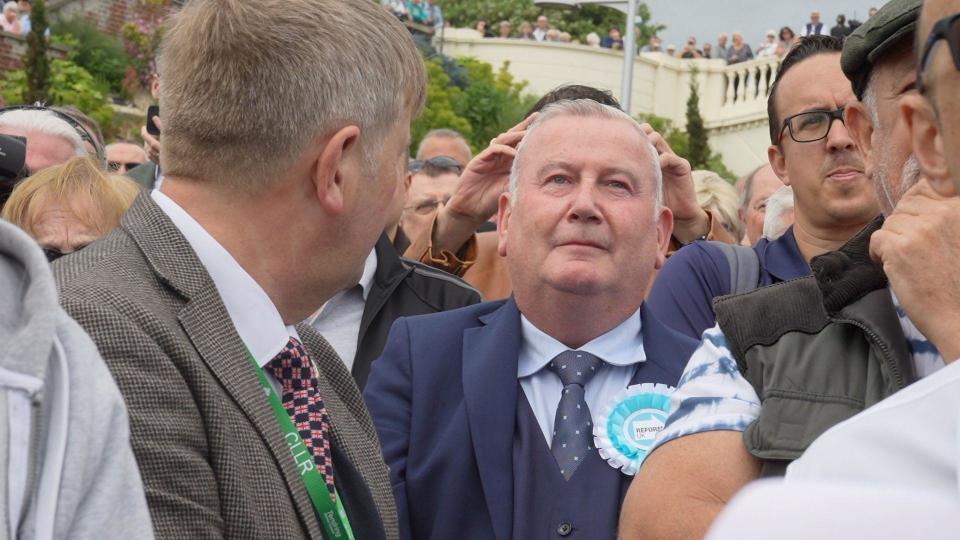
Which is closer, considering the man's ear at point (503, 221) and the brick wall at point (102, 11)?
the man's ear at point (503, 221)

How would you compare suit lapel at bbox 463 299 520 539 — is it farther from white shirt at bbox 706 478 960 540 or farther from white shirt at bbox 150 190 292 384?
white shirt at bbox 706 478 960 540

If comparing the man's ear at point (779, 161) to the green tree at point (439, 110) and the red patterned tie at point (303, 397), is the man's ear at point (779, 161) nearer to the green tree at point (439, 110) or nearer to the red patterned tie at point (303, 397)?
the red patterned tie at point (303, 397)

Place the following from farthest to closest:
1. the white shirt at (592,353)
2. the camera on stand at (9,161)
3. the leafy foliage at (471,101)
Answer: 1. the leafy foliage at (471,101)
2. the white shirt at (592,353)
3. the camera on stand at (9,161)

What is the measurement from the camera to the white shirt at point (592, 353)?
345 centimetres

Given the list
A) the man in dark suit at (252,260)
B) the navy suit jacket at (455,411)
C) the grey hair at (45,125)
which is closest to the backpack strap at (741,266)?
the navy suit jacket at (455,411)

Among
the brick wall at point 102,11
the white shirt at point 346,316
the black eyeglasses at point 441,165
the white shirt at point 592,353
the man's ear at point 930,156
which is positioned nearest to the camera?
the man's ear at point 930,156

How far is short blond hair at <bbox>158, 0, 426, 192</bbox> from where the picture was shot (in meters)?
2.41

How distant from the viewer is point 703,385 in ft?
8.12

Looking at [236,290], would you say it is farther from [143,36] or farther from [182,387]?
[143,36]

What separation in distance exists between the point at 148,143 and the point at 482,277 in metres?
1.69

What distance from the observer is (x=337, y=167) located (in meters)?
2.52

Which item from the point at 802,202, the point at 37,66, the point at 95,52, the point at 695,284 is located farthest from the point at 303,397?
the point at 95,52

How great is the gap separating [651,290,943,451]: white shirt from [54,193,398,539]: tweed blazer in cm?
71

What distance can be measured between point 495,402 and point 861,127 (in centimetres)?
111
